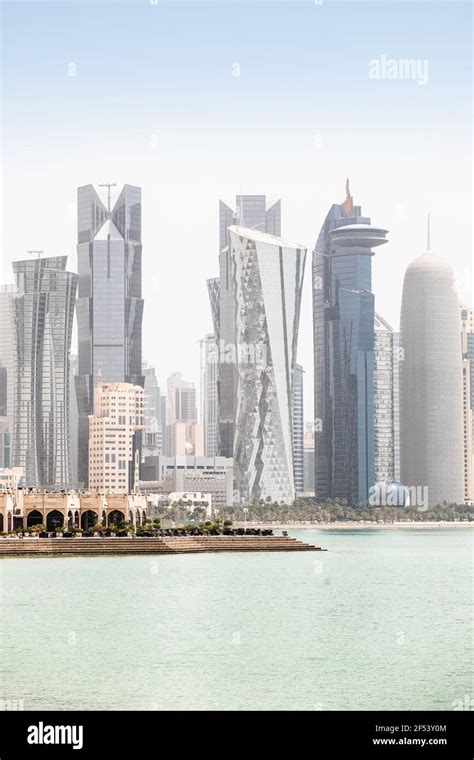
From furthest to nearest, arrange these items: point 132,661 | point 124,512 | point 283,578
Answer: point 124,512 → point 283,578 → point 132,661

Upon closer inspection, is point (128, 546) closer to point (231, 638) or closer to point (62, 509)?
point (62, 509)

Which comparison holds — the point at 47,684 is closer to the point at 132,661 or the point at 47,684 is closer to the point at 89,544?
the point at 132,661

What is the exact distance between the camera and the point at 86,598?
80.1 metres

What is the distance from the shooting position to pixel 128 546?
124062mm

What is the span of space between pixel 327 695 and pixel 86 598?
34.1 meters

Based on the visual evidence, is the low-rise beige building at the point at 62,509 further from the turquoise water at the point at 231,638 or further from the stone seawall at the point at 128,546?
the turquoise water at the point at 231,638

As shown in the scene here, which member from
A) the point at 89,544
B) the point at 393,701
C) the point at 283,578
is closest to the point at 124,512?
the point at 89,544

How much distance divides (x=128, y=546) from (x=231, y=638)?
204 feet

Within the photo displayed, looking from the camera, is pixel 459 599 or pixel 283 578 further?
pixel 283 578

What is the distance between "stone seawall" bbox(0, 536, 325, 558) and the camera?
121812 mm

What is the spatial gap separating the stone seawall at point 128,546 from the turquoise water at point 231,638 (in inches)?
520

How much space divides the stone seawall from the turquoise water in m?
13.2
